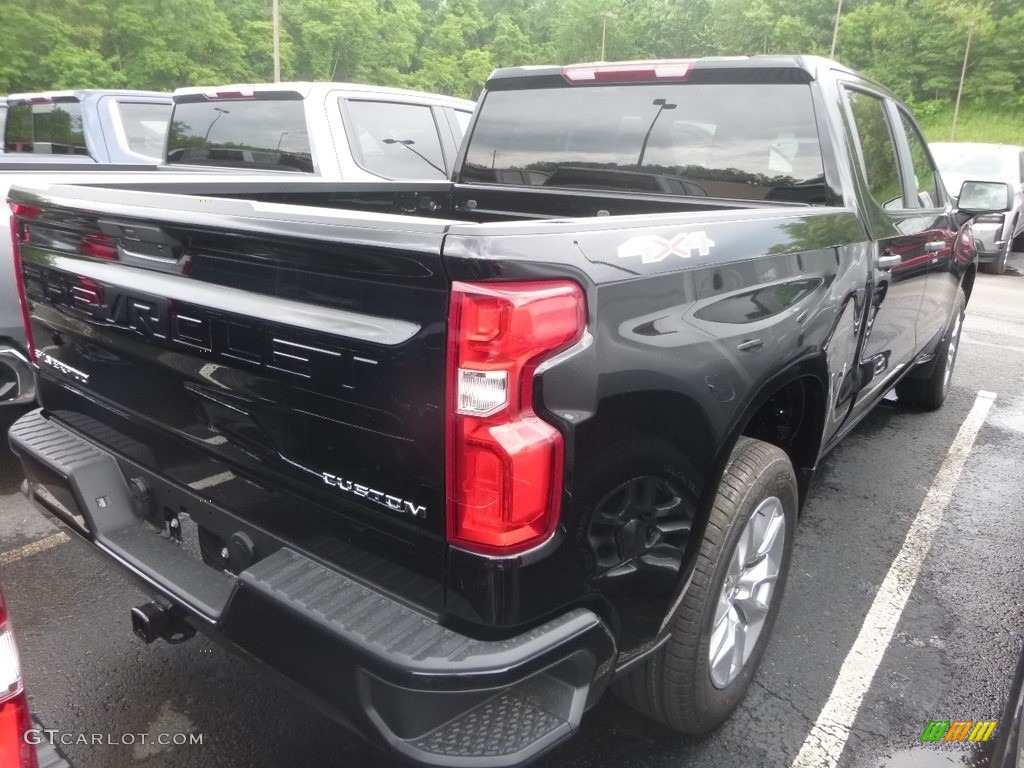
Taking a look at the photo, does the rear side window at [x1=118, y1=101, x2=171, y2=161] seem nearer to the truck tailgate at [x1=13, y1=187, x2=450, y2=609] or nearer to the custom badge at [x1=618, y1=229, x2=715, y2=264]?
the truck tailgate at [x1=13, y1=187, x2=450, y2=609]

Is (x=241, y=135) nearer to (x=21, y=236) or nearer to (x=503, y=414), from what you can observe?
(x=21, y=236)

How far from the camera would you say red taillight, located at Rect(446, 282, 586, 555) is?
149cm

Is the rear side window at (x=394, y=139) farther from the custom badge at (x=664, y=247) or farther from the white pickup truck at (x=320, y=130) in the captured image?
the custom badge at (x=664, y=247)

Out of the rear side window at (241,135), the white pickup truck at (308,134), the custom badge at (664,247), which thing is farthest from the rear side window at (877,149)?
the rear side window at (241,135)

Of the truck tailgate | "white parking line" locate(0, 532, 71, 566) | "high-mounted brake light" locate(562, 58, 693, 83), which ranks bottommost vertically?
"white parking line" locate(0, 532, 71, 566)

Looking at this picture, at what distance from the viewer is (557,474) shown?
157 centimetres

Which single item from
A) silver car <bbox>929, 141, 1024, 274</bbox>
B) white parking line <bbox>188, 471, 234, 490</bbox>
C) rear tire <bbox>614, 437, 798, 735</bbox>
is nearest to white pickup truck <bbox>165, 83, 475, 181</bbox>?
white parking line <bbox>188, 471, 234, 490</bbox>

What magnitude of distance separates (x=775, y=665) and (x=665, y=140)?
2.02 meters

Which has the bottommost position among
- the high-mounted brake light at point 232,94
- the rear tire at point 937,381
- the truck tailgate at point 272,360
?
the rear tire at point 937,381

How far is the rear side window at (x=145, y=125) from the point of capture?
7.50 m

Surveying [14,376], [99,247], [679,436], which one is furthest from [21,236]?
[679,436]

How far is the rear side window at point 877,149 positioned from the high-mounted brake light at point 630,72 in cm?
69

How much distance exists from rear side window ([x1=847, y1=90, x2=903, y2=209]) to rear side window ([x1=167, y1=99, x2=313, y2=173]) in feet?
11.5

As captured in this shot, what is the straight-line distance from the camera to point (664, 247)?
1.82 metres
